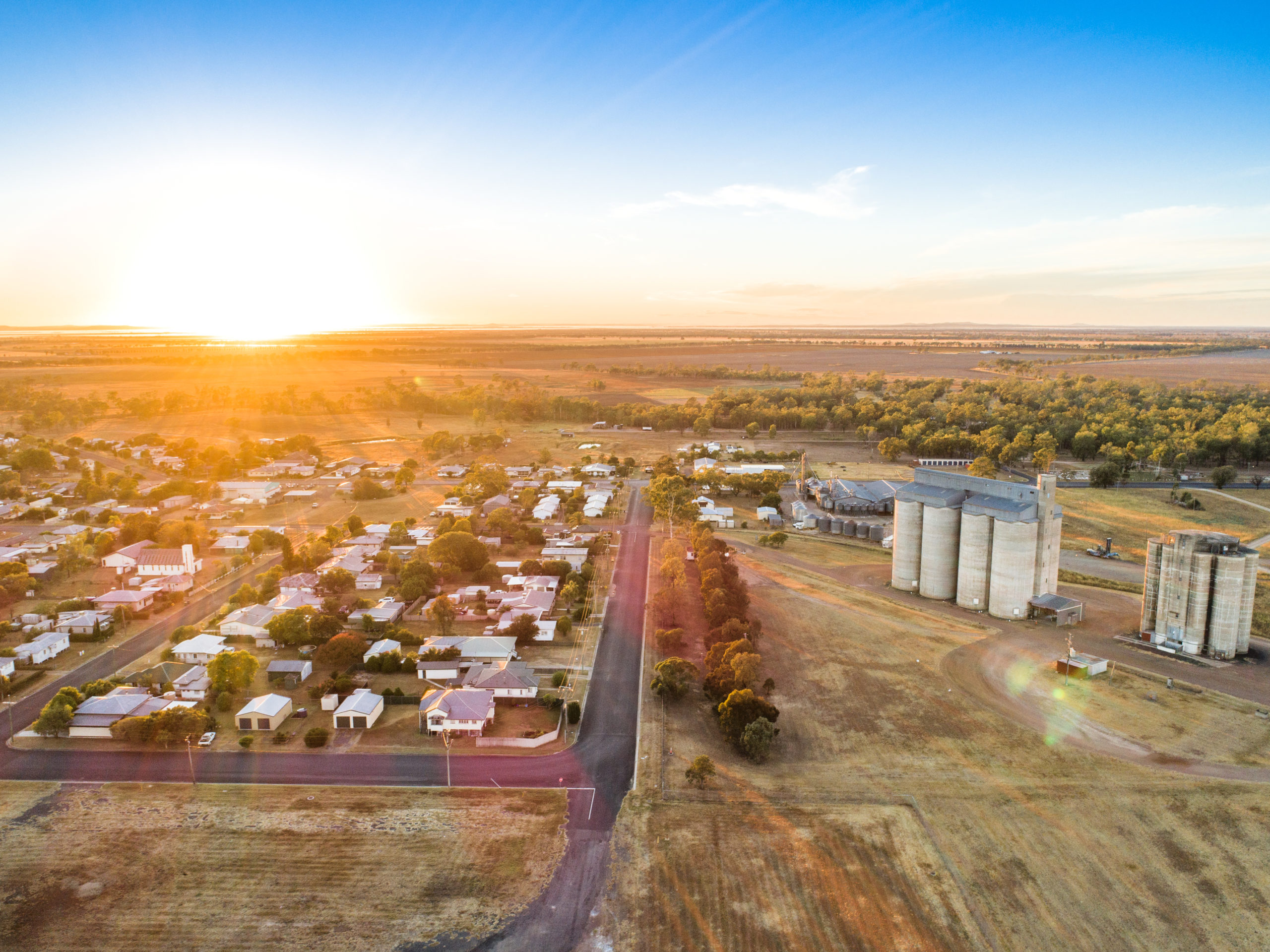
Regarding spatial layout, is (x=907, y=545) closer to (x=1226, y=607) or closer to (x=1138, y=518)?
(x=1226, y=607)

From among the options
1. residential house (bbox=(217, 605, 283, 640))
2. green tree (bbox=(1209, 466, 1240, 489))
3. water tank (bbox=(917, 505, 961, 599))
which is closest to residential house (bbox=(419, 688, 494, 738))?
residential house (bbox=(217, 605, 283, 640))

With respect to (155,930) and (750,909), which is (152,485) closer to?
(155,930)

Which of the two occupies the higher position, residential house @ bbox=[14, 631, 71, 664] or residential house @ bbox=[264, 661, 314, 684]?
residential house @ bbox=[14, 631, 71, 664]

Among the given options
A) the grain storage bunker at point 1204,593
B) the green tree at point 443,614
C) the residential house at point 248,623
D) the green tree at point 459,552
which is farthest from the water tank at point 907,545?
the residential house at point 248,623

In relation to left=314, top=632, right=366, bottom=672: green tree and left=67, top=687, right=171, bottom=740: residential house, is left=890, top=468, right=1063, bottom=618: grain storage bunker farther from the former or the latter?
left=67, top=687, right=171, bottom=740: residential house

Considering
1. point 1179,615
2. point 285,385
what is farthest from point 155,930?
point 285,385

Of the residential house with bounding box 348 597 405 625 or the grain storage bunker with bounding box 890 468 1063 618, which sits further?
the grain storage bunker with bounding box 890 468 1063 618

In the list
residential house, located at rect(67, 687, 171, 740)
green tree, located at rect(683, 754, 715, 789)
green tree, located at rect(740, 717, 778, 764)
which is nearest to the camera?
green tree, located at rect(683, 754, 715, 789)

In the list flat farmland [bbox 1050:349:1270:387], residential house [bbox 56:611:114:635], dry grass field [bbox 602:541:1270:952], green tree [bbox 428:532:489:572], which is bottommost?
dry grass field [bbox 602:541:1270:952]
